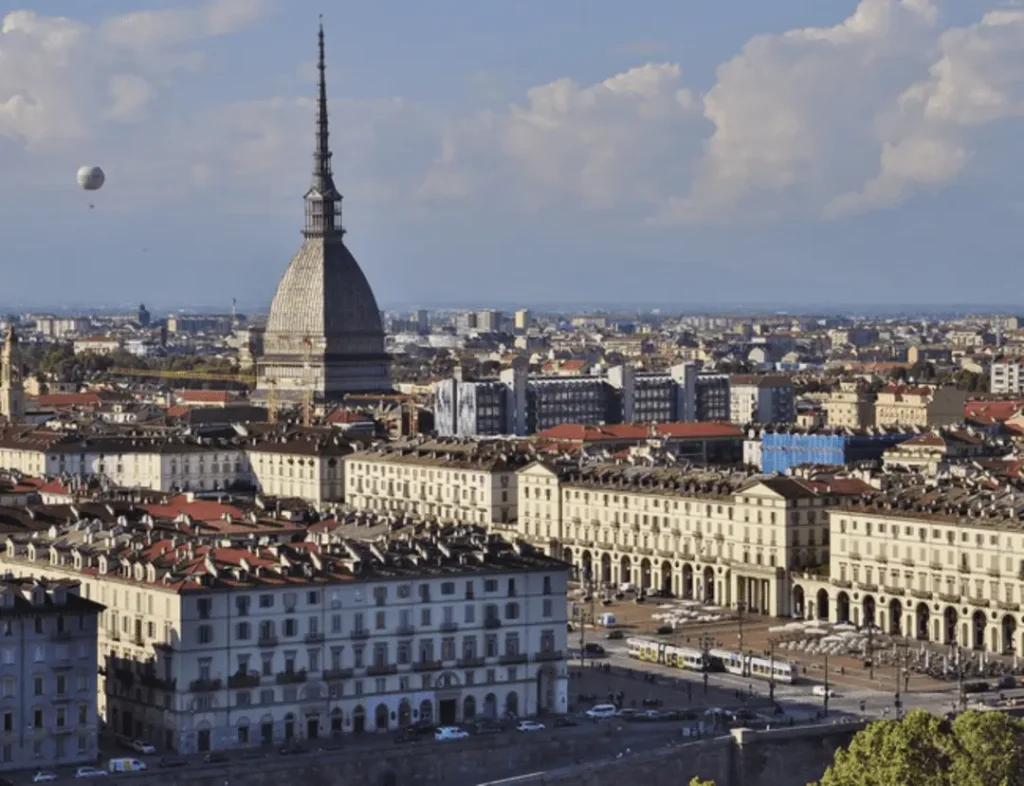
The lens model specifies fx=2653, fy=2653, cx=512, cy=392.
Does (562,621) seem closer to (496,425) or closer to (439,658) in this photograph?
(439,658)

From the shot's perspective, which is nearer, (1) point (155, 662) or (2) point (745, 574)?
(1) point (155, 662)

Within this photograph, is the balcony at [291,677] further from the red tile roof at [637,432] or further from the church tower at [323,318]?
the church tower at [323,318]

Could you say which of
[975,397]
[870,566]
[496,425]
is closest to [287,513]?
[870,566]

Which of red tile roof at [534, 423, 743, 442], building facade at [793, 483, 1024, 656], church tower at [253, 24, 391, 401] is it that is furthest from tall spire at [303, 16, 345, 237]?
building facade at [793, 483, 1024, 656]

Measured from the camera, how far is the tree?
4347 cm

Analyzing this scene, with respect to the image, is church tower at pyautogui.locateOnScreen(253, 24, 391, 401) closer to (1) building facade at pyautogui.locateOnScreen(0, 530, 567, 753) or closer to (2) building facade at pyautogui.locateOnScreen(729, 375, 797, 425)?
(2) building facade at pyautogui.locateOnScreen(729, 375, 797, 425)

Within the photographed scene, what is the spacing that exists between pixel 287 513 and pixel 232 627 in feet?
80.4

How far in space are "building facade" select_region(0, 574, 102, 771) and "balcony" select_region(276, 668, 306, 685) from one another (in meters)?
4.27

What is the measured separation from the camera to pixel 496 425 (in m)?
140

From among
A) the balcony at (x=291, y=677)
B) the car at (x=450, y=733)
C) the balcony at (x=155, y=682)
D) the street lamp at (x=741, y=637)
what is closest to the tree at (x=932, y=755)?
the car at (x=450, y=733)

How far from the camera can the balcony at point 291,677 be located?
5325 cm

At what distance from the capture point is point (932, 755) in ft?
146

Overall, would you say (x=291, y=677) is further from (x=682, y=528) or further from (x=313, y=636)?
(x=682, y=528)

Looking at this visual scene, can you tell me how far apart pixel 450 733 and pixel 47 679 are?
839 cm
